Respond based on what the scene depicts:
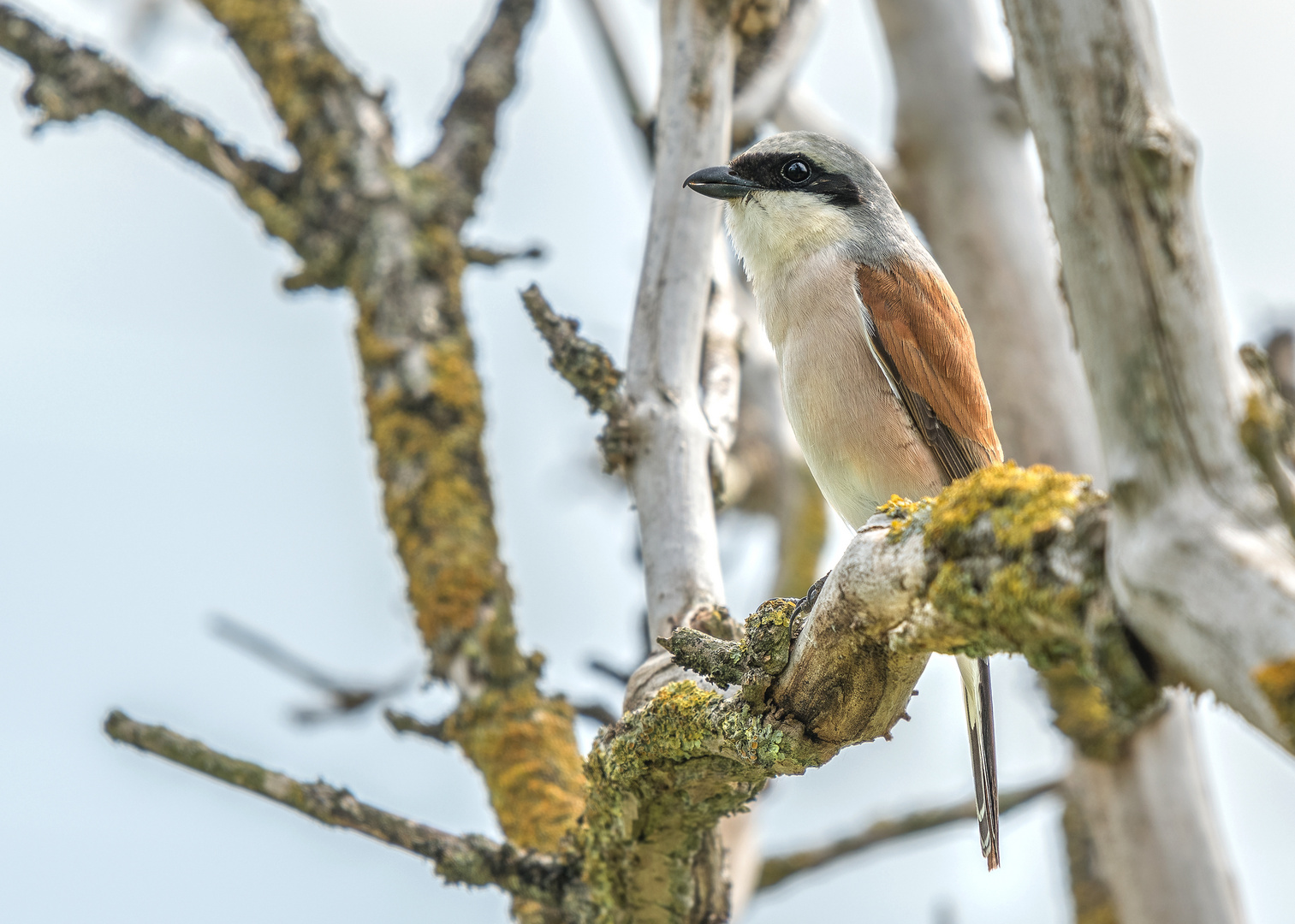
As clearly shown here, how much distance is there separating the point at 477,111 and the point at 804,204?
2.32 metres

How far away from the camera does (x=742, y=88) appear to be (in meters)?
4.40

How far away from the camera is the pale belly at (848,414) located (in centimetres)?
332

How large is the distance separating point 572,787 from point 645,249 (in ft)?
5.77

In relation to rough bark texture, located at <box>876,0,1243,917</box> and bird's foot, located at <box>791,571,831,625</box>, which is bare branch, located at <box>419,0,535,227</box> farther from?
bird's foot, located at <box>791,571,831,625</box>

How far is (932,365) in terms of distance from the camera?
11.3 ft

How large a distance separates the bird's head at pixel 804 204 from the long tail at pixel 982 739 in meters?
1.31

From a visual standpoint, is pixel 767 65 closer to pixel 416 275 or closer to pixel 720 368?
pixel 720 368

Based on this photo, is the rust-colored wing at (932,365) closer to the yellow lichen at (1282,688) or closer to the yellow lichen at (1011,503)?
the yellow lichen at (1011,503)

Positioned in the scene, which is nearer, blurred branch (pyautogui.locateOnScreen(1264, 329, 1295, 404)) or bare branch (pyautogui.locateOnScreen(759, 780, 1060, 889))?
bare branch (pyautogui.locateOnScreen(759, 780, 1060, 889))

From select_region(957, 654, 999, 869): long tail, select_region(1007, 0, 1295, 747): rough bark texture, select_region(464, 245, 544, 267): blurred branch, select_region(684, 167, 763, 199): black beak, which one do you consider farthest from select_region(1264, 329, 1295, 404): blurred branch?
select_region(1007, 0, 1295, 747): rough bark texture

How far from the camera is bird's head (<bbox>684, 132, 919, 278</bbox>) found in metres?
3.71

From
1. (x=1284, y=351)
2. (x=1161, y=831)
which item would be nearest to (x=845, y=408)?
(x=1161, y=831)

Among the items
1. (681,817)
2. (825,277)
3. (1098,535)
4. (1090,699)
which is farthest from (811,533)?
(1098,535)

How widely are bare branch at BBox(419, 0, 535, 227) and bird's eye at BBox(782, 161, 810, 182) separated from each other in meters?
1.79
